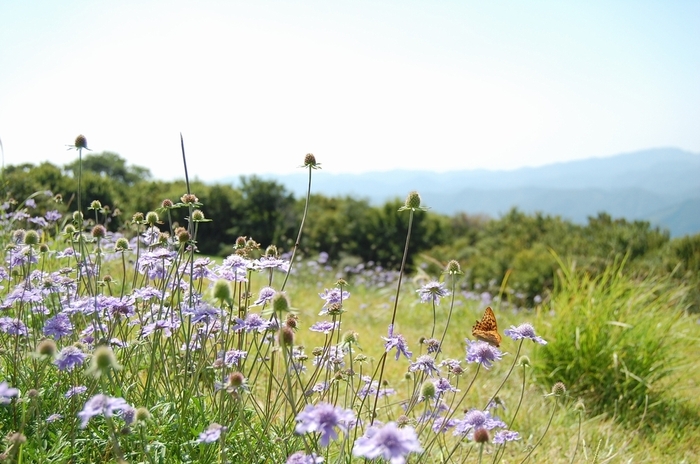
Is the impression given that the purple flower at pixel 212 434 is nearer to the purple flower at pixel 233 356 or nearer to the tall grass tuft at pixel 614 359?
the purple flower at pixel 233 356

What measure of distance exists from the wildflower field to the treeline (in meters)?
3.32

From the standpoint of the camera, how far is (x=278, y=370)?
2412mm

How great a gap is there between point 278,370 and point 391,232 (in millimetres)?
15175

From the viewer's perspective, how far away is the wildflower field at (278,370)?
1690 millimetres

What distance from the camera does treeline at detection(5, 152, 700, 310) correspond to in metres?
9.41

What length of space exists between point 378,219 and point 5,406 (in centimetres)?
1579

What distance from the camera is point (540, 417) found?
377 centimetres

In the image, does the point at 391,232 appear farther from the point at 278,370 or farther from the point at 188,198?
the point at 188,198

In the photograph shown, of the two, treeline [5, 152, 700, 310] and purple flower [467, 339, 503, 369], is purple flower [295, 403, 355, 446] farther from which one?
treeline [5, 152, 700, 310]

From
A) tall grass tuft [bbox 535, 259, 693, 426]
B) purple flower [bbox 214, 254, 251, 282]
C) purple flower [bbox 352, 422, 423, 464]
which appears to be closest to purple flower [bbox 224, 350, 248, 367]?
purple flower [bbox 214, 254, 251, 282]

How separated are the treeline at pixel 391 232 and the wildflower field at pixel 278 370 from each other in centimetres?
332

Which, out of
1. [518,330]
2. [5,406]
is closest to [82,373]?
[5,406]

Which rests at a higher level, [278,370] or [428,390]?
[428,390]

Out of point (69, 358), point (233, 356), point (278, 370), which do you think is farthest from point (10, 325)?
point (278, 370)
